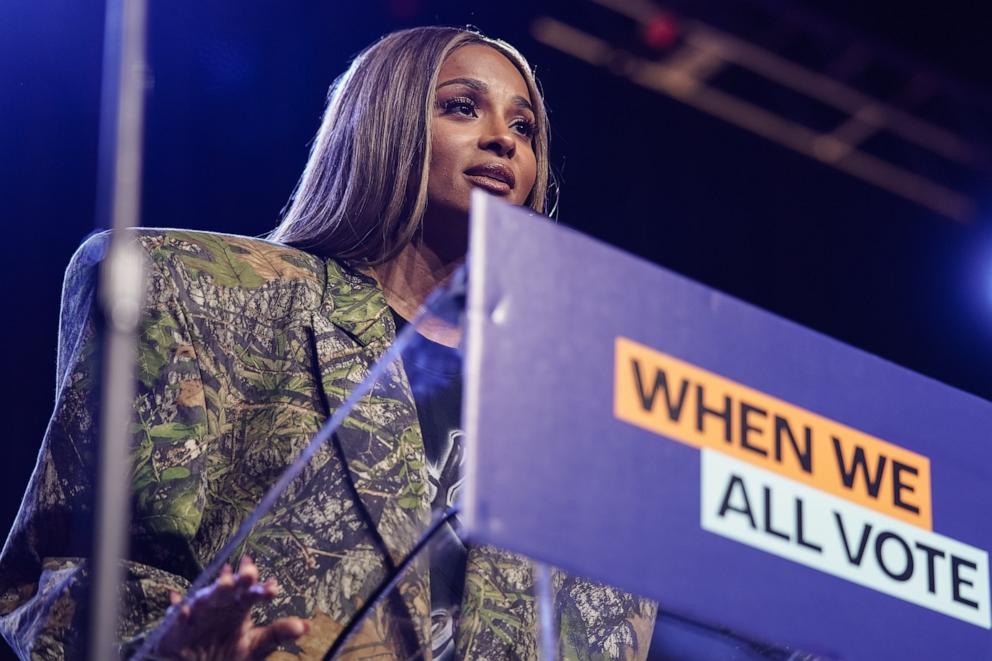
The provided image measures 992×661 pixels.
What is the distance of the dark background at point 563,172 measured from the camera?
8.71 feet

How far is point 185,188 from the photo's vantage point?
280cm

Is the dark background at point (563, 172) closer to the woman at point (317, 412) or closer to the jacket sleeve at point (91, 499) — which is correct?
the woman at point (317, 412)

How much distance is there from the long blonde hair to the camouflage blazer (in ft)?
0.45

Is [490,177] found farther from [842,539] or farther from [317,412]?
[842,539]

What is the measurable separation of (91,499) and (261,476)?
0.20 m

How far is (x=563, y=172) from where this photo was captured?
351 centimetres

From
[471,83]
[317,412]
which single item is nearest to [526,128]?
[471,83]

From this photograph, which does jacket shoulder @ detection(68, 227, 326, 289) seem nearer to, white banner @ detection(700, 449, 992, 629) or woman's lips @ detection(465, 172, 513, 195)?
woman's lips @ detection(465, 172, 513, 195)

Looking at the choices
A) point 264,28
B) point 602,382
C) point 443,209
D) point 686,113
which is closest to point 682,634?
point 602,382

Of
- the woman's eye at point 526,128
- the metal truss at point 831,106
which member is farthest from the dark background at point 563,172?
the woman's eye at point 526,128

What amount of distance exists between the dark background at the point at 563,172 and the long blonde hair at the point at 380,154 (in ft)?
1.13

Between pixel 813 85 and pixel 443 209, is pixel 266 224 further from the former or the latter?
pixel 813 85

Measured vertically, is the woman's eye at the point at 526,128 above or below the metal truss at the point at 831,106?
below

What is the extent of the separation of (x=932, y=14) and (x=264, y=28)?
6.98 ft
